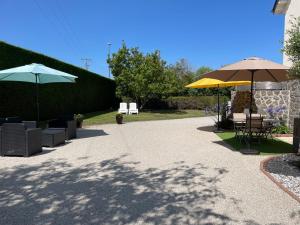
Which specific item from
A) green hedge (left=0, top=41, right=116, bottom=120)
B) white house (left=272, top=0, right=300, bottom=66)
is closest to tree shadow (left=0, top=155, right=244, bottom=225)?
green hedge (left=0, top=41, right=116, bottom=120)

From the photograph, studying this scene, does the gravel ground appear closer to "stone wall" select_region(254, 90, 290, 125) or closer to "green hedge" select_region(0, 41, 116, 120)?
"stone wall" select_region(254, 90, 290, 125)

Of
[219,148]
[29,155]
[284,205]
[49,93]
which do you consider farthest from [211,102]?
[284,205]

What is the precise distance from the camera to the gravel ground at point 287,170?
17.3 feet

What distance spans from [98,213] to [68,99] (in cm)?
1491

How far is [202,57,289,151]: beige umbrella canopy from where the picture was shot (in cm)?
734

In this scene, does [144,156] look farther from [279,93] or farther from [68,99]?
[68,99]

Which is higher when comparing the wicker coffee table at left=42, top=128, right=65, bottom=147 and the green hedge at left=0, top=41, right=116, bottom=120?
the green hedge at left=0, top=41, right=116, bottom=120

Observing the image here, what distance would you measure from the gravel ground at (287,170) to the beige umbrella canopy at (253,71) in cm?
156

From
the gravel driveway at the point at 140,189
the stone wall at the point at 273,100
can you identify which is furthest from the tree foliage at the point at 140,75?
the gravel driveway at the point at 140,189

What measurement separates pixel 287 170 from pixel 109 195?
143 inches

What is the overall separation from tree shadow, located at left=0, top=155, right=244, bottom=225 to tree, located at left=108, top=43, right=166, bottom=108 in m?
18.4

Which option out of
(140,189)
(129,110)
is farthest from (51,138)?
(129,110)

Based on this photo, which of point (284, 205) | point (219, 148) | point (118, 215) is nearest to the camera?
point (118, 215)

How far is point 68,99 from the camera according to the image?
1827 cm
